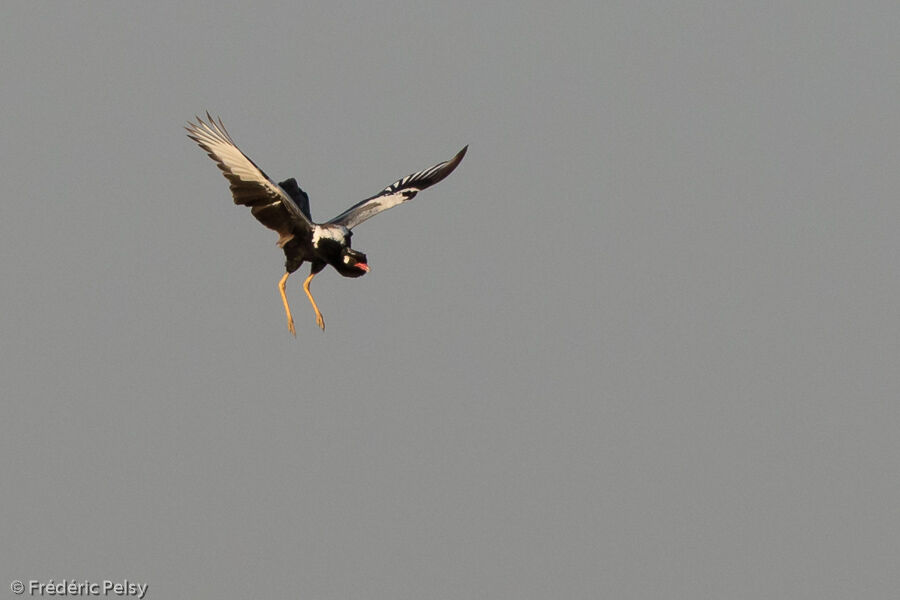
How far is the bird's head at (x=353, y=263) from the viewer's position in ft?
115

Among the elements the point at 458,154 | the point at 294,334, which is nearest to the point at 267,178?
the point at 294,334

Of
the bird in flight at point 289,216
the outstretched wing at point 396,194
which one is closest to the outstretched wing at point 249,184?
the bird in flight at point 289,216

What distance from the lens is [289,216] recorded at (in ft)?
115

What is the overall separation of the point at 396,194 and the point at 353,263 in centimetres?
436

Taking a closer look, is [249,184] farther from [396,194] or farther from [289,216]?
[396,194]

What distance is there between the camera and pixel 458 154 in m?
40.4

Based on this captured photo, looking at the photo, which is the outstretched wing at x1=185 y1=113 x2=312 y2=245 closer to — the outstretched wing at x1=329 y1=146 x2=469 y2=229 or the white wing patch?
the white wing patch

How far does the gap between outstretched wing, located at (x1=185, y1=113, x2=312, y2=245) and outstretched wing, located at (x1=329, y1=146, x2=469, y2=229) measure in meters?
2.13

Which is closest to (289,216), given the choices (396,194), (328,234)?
(328,234)

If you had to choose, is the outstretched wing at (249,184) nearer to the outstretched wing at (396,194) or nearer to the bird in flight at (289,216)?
the bird in flight at (289,216)

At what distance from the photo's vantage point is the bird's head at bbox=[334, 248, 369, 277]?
34906 millimetres

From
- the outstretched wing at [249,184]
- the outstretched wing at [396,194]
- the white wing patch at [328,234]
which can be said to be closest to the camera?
the outstretched wing at [249,184]

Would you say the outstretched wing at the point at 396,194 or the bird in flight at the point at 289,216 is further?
the outstretched wing at the point at 396,194

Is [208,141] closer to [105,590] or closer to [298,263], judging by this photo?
[298,263]
